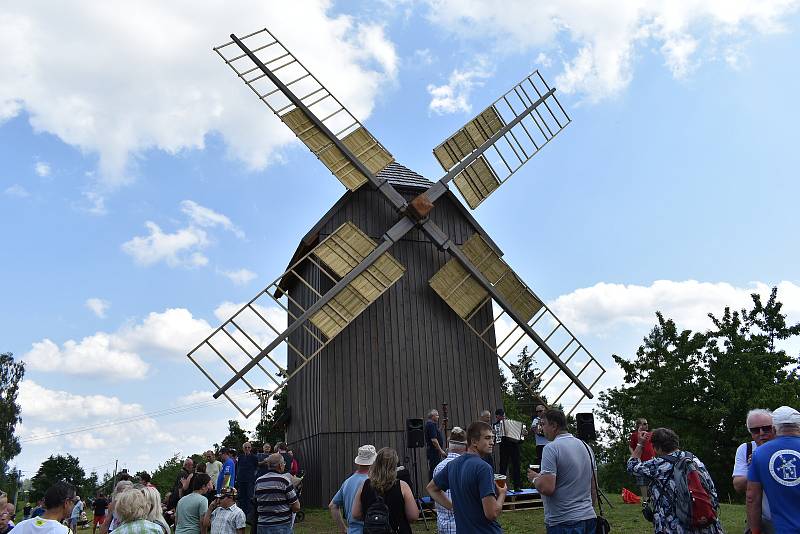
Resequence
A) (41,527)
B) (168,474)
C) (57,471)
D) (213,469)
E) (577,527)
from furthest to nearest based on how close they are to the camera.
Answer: (57,471), (168,474), (213,469), (577,527), (41,527)

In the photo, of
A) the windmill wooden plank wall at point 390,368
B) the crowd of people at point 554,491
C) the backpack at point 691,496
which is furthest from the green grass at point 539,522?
the backpack at point 691,496

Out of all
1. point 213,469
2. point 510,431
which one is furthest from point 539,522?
point 213,469

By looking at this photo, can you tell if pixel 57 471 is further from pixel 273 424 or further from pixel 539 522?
pixel 539 522

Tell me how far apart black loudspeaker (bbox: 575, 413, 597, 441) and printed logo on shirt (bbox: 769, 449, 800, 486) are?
527cm

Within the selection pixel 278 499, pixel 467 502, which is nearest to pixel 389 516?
pixel 467 502

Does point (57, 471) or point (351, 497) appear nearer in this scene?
point (351, 497)

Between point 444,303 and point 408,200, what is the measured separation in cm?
262

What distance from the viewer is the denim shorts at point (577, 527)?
491 centimetres

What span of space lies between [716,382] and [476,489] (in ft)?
72.0

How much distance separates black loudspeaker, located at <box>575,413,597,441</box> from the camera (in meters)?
9.58

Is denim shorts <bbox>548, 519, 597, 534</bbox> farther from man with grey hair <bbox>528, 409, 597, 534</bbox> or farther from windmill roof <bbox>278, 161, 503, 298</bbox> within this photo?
windmill roof <bbox>278, 161, 503, 298</bbox>

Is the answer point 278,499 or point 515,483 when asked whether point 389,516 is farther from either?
point 515,483

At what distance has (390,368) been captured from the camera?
1425cm

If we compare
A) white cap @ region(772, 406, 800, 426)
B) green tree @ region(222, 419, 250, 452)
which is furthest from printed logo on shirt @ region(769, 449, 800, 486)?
green tree @ region(222, 419, 250, 452)
